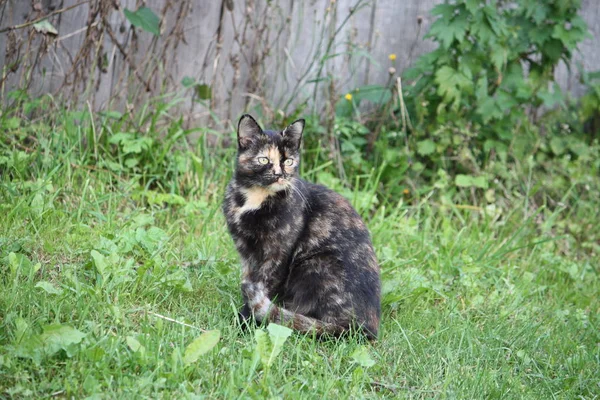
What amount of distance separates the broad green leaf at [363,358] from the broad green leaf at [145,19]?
121 inches

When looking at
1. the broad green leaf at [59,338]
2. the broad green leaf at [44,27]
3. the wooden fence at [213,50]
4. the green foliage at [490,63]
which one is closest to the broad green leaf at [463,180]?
the green foliage at [490,63]

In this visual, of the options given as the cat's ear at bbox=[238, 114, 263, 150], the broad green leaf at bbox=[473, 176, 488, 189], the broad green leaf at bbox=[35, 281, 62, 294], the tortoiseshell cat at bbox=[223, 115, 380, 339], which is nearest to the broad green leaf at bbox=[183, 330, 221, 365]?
the tortoiseshell cat at bbox=[223, 115, 380, 339]

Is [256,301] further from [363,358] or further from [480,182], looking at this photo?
[480,182]

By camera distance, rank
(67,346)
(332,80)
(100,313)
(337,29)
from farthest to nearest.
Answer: (337,29) < (332,80) < (100,313) < (67,346)

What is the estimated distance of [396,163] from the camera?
558cm

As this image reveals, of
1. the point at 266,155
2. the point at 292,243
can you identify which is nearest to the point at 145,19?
the point at 266,155

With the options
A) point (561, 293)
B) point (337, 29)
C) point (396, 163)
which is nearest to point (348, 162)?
point (396, 163)

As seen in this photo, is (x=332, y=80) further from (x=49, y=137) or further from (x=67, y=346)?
(x=67, y=346)

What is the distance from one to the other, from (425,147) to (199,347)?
343cm

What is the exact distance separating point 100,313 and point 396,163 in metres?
3.24

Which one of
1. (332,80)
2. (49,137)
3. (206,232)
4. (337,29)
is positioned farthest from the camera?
(337,29)

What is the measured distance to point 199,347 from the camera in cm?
272

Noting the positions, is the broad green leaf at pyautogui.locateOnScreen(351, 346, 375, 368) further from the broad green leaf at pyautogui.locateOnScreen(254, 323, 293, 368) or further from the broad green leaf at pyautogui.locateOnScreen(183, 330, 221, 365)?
the broad green leaf at pyautogui.locateOnScreen(183, 330, 221, 365)

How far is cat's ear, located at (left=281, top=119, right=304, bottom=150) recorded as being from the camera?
3.56 m
